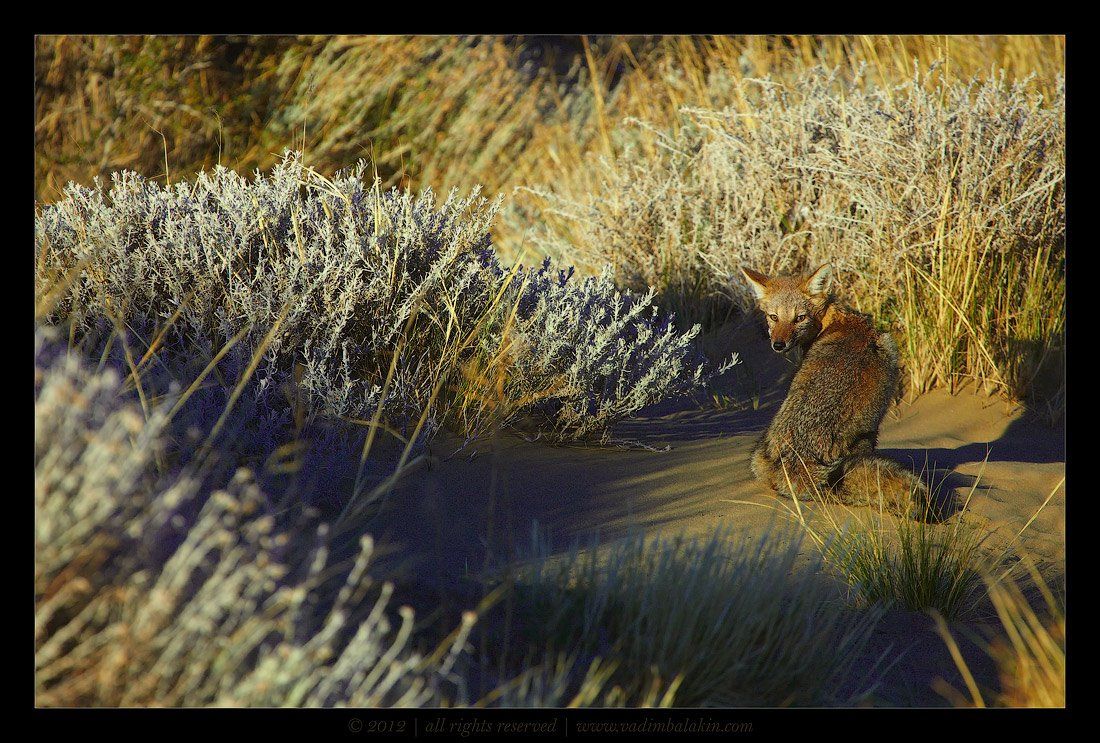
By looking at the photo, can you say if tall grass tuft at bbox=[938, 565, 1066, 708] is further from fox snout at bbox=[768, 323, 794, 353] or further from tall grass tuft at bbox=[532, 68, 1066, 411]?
tall grass tuft at bbox=[532, 68, 1066, 411]

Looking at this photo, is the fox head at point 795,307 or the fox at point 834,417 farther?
the fox head at point 795,307

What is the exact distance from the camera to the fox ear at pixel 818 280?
14.9ft

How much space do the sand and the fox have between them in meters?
0.17

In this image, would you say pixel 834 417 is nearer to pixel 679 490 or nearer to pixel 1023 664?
pixel 679 490

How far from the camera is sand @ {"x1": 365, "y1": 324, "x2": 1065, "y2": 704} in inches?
139

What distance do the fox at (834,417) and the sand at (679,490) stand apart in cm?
17

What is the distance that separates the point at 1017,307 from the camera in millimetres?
5930

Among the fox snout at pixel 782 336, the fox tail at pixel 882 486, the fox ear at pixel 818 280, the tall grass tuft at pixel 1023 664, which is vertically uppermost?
the fox ear at pixel 818 280

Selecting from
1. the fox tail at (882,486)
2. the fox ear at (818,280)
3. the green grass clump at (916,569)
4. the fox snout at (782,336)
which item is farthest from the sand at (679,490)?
the fox ear at (818,280)

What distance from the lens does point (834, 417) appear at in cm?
412

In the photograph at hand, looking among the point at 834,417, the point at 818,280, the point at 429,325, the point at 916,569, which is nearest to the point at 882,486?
the point at 834,417

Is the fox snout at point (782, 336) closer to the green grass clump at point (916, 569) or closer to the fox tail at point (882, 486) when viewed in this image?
the fox tail at point (882, 486)

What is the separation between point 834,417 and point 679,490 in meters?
0.78
